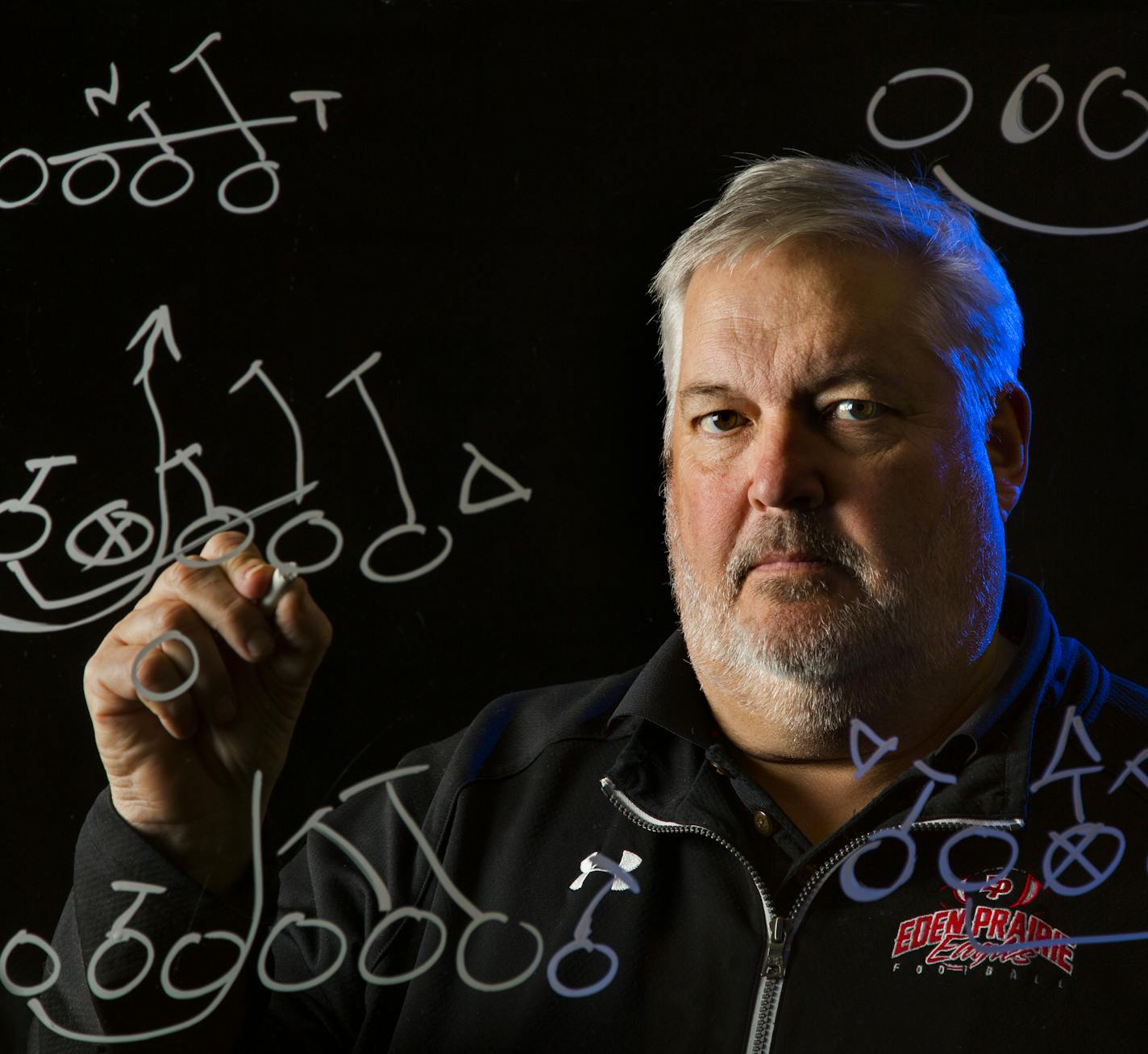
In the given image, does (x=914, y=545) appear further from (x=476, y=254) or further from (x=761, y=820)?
(x=476, y=254)

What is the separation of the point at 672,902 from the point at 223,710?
385 millimetres

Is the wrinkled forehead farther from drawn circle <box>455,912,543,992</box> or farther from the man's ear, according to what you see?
drawn circle <box>455,912,543,992</box>

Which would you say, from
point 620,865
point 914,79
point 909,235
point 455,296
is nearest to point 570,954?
point 620,865

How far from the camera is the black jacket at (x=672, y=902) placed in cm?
87

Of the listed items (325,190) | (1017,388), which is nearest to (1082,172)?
(1017,388)

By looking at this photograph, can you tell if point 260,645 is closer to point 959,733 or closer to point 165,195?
point 165,195

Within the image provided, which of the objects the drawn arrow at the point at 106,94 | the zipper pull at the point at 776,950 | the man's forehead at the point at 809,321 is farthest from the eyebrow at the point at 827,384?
the drawn arrow at the point at 106,94

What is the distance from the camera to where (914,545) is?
0.93 metres

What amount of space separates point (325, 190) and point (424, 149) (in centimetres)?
9

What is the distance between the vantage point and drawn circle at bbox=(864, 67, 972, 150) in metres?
0.96

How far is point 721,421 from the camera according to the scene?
3.10 feet

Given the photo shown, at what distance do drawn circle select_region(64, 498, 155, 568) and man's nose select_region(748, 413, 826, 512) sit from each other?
48cm

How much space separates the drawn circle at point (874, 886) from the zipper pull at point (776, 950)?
6cm

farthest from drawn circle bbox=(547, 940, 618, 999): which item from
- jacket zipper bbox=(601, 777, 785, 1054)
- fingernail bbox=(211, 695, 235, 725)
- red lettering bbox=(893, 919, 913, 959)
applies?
fingernail bbox=(211, 695, 235, 725)
